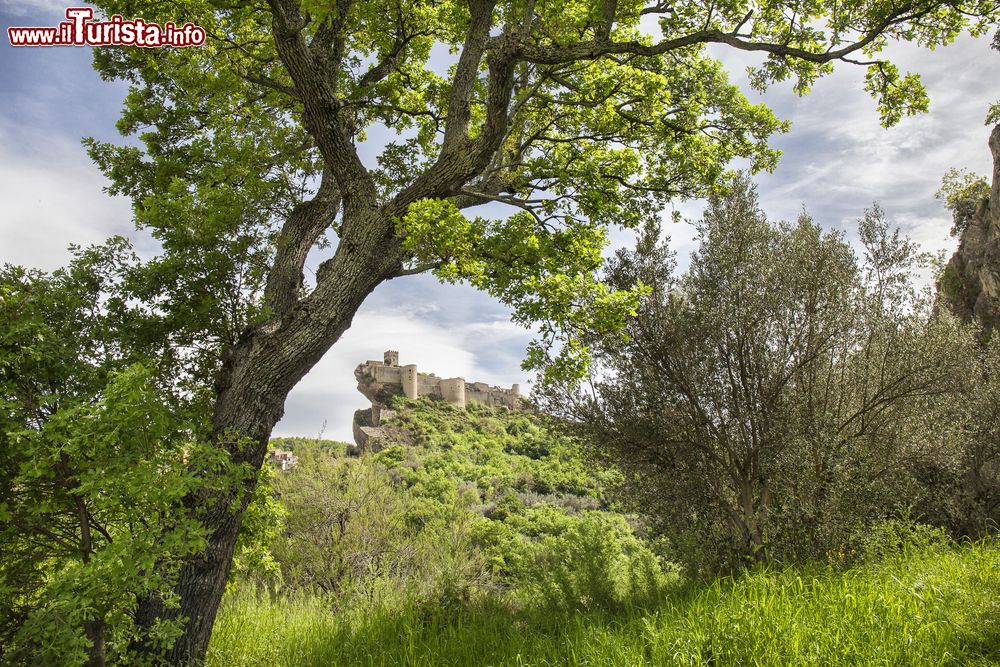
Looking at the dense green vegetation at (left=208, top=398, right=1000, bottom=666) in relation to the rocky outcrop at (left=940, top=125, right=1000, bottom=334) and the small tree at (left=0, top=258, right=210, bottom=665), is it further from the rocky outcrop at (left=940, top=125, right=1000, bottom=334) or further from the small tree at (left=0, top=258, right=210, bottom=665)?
the rocky outcrop at (left=940, top=125, right=1000, bottom=334)

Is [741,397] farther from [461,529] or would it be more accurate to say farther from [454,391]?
[454,391]

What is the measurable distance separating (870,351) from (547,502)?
2141 cm

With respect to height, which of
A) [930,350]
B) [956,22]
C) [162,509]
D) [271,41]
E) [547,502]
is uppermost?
[271,41]

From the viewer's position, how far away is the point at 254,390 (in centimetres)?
520

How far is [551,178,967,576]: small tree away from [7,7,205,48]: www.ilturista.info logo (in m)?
6.16

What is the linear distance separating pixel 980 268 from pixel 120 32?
21.4 metres

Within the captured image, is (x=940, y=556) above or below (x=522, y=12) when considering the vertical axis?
below

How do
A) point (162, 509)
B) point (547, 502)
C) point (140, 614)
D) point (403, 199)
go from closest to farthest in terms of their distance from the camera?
point (162, 509), point (140, 614), point (403, 199), point (547, 502)

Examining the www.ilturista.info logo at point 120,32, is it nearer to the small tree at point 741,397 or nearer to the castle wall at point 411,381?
the small tree at point 741,397

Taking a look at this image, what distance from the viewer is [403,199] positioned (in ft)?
20.0

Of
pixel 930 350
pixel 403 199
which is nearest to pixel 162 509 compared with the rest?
pixel 403 199

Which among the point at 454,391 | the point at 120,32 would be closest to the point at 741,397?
the point at 120,32

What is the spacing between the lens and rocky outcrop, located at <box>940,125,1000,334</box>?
14836 millimetres

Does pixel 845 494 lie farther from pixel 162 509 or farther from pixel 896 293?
pixel 162 509
